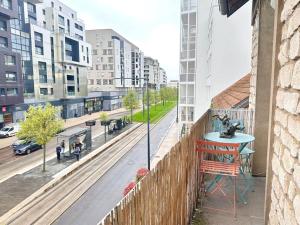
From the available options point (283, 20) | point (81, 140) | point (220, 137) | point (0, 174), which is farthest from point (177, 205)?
point (81, 140)

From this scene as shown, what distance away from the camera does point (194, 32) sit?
23172 mm

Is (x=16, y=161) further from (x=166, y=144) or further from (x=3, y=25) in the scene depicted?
(x=3, y=25)

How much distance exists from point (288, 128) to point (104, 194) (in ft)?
42.1

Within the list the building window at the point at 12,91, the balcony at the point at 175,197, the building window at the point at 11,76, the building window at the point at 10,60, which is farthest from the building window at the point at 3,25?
the balcony at the point at 175,197

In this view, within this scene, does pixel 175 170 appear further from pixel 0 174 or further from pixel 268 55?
pixel 0 174

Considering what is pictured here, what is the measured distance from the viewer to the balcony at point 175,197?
197cm

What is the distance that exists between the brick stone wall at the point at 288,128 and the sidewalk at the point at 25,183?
1297 cm

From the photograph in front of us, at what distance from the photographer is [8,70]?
2922 centimetres

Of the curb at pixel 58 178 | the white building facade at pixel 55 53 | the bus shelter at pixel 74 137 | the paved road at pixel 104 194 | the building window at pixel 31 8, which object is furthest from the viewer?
the building window at pixel 31 8

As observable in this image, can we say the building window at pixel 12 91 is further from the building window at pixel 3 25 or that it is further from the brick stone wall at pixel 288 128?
the brick stone wall at pixel 288 128

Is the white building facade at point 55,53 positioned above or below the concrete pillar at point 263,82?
above

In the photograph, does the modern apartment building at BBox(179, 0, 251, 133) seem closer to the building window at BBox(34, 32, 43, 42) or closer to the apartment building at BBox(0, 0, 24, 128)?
the apartment building at BBox(0, 0, 24, 128)

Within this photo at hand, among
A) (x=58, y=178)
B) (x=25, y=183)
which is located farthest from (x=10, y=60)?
(x=58, y=178)

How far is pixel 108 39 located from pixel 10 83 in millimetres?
38358
